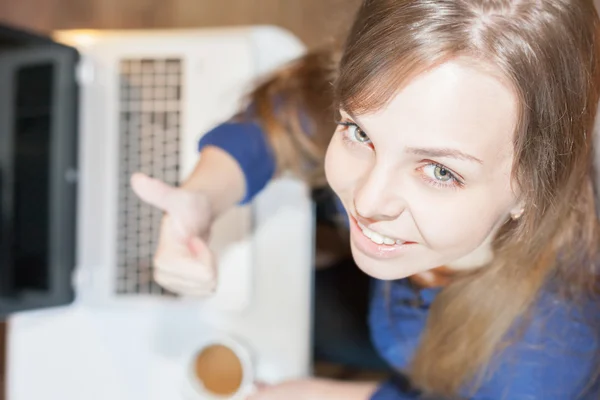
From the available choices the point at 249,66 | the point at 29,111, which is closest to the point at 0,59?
the point at 29,111

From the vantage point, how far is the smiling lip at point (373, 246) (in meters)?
0.54

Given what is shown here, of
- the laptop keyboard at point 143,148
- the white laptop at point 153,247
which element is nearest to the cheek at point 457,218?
the white laptop at point 153,247

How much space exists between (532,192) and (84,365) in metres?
0.66

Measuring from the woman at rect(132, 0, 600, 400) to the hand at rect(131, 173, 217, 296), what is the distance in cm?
16

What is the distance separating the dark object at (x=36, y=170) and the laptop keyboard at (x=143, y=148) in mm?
71

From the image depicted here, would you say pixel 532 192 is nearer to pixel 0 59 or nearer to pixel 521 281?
pixel 521 281

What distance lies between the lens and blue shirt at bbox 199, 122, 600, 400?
64cm

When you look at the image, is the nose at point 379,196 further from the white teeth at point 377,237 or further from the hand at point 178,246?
the hand at point 178,246

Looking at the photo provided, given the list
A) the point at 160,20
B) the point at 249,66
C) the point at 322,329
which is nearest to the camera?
the point at 249,66

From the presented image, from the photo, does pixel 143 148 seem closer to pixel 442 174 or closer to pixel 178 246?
pixel 178 246

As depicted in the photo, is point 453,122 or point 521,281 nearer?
point 453,122

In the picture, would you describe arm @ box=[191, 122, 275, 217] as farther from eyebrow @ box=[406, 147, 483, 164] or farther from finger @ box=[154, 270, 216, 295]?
eyebrow @ box=[406, 147, 483, 164]

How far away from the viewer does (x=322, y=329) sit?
3.14 feet

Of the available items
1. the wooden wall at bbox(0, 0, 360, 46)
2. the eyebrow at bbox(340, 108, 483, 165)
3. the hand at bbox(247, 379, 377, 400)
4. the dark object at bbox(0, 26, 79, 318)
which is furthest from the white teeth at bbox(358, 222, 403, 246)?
the wooden wall at bbox(0, 0, 360, 46)
